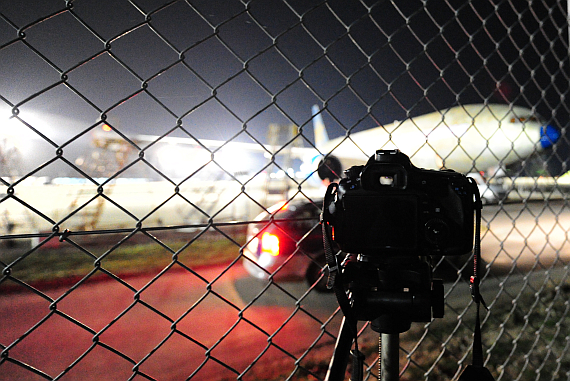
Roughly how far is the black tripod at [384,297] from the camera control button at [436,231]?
6 centimetres

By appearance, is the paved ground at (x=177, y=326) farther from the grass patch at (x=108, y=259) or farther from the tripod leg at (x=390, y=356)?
the tripod leg at (x=390, y=356)

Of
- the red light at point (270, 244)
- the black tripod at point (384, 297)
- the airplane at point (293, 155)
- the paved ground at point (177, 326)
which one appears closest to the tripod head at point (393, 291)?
the black tripod at point (384, 297)

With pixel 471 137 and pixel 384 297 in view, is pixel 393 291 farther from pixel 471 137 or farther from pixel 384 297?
pixel 471 137

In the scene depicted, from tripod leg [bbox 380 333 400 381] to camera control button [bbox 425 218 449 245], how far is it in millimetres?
251

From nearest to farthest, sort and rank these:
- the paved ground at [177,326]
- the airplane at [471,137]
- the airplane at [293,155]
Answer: the airplane at [293,155], the paved ground at [177,326], the airplane at [471,137]

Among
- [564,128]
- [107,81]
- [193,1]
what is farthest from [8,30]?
[564,128]

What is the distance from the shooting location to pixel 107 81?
2.68ft

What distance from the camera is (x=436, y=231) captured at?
0.62m

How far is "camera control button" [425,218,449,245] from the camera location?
0.63 meters

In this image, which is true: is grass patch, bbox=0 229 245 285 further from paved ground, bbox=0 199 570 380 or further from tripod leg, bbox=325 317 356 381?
tripod leg, bbox=325 317 356 381

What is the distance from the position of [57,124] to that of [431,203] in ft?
2.56

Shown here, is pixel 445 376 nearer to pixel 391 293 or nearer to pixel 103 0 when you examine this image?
pixel 391 293

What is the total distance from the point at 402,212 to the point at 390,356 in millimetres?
340

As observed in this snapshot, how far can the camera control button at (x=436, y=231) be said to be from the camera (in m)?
0.63
